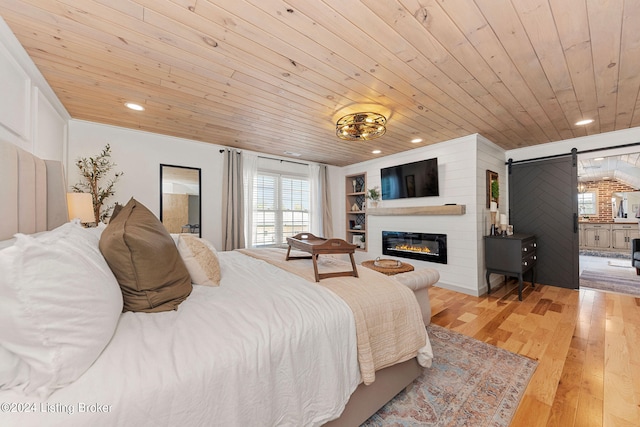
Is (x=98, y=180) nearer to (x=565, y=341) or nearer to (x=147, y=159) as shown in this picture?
(x=147, y=159)

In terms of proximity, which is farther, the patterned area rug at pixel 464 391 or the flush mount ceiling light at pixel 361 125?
the flush mount ceiling light at pixel 361 125

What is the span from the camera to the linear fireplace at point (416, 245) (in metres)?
4.06

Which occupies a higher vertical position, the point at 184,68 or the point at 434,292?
the point at 184,68

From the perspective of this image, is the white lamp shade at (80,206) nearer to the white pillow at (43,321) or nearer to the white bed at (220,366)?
the white bed at (220,366)

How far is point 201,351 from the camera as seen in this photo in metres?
0.86

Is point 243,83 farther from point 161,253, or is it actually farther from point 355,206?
point 355,206

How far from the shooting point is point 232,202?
4129 mm

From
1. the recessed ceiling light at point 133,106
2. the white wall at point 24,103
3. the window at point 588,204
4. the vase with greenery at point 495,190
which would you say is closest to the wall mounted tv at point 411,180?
the vase with greenery at point 495,190

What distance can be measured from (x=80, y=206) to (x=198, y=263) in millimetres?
1605

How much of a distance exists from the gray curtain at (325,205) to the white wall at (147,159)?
6.94ft

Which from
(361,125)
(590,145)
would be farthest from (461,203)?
(361,125)

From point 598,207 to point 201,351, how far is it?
11.1 metres

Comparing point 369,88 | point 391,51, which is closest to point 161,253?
point 391,51

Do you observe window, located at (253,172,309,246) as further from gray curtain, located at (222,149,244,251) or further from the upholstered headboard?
the upholstered headboard
